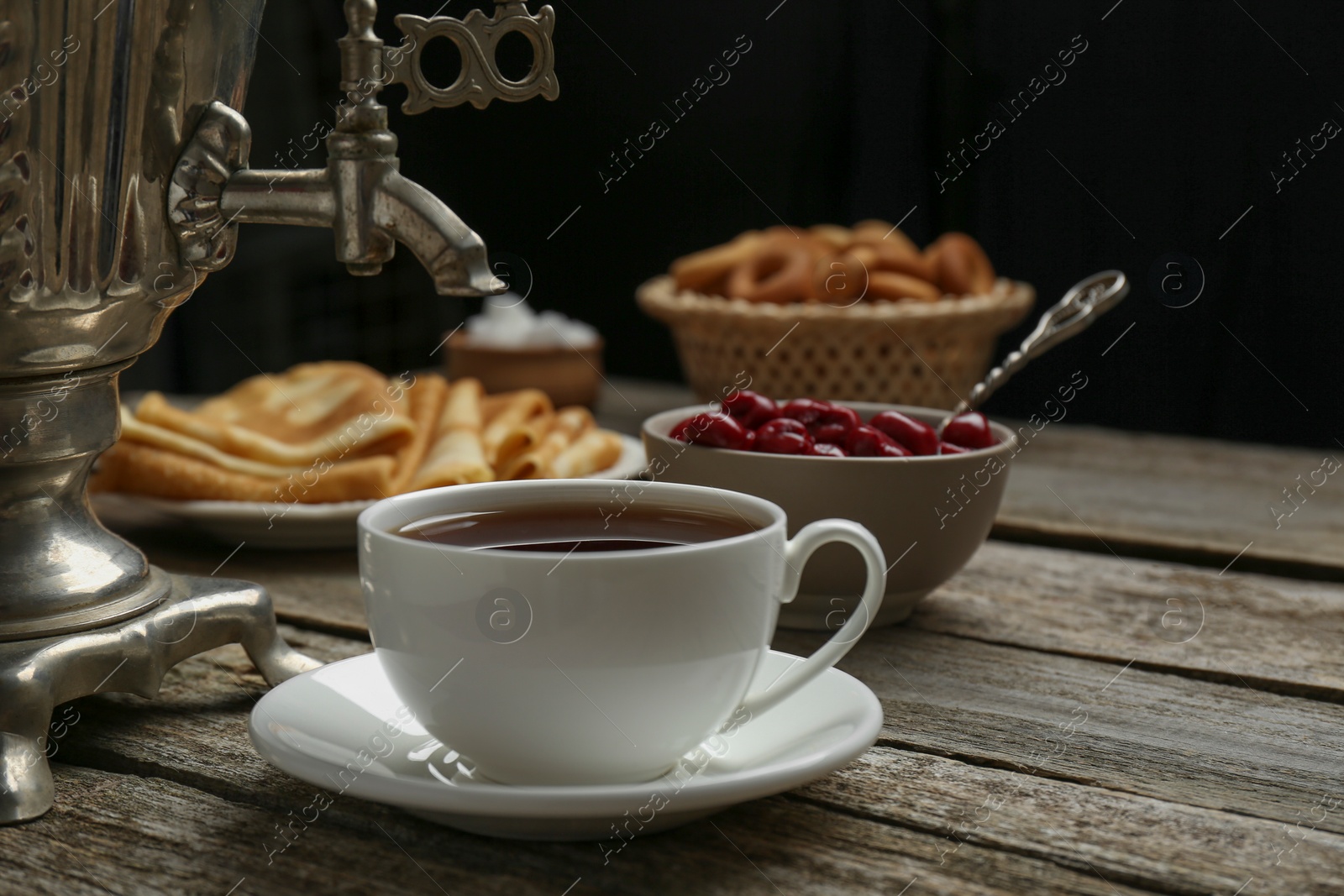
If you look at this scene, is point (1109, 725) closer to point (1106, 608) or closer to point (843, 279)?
point (1106, 608)

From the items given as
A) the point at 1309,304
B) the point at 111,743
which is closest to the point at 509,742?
the point at 111,743

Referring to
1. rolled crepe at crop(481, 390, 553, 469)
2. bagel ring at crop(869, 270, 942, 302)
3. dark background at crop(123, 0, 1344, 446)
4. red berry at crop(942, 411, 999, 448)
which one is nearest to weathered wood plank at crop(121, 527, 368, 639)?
rolled crepe at crop(481, 390, 553, 469)

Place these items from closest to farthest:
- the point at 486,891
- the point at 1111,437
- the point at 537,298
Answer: the point at 486,891 → the point at 1111,437 → the point at 537,298

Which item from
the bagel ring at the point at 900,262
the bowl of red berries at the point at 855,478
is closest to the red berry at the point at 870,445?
the bowl of red berries at the point at 855,478

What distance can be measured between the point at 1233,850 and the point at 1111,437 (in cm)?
81

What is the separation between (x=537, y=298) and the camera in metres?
2.35

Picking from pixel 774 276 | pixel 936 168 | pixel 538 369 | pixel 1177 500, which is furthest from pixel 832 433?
pixel 936 168

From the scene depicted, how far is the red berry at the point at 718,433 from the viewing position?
0.70 m

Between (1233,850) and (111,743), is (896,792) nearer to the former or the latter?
(1233,850)

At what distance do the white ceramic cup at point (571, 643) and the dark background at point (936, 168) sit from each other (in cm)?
153

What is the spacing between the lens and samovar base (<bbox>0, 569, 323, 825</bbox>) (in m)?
0.46

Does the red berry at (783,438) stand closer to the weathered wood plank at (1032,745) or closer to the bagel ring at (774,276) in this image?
the weathered wood plank at (1032,745)

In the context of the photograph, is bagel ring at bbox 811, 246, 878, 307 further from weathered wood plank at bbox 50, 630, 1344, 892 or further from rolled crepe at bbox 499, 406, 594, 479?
weathered wood plank at bbox 50, 630, 1344, 892

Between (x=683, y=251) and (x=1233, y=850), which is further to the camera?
(x=683, y=251)
